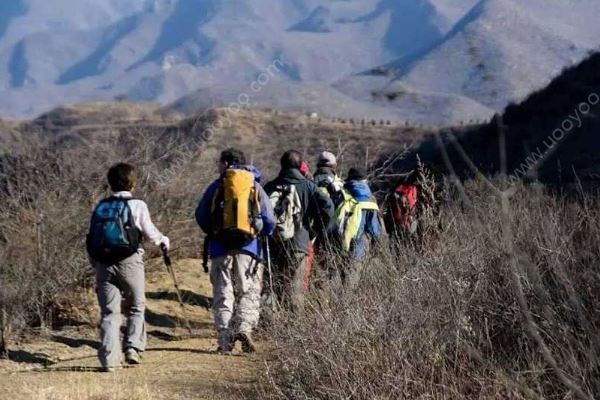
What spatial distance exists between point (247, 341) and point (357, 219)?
190cm

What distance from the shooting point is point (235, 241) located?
8.38 m

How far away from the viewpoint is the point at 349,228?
31.3 ft

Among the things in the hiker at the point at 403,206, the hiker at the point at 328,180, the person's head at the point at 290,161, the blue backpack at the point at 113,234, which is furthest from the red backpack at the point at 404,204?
the blue backpack at the point at 113,234

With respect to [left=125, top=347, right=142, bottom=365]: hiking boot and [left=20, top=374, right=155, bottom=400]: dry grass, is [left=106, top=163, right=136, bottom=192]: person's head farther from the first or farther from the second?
[left=20, top=374, right=155, bottom=400]: dry grass

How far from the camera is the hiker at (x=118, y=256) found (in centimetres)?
791

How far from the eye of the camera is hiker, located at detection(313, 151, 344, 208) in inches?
381

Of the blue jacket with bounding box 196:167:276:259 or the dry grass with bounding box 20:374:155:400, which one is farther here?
the blue jacket with bounding box 196:167:276:259

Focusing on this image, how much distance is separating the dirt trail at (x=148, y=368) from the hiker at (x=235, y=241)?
10.2 inches

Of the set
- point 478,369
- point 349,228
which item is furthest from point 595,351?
point 349,228

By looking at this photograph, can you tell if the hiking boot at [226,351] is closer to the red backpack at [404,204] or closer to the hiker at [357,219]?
the hiker at [357,219]

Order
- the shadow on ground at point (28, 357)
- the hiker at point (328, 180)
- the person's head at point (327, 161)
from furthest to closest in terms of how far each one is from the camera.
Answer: the person's head at point (327, 161) → the hiker at point (328, 180) → the shadow on ground at point (28, 357)

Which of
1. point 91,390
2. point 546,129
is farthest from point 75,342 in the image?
point 546,129

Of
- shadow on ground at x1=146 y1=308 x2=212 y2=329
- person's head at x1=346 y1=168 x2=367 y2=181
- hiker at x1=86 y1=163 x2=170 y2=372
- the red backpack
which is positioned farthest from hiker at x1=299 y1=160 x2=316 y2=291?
shadow on ground at x1=146 y1=308 x2=212 y2=329

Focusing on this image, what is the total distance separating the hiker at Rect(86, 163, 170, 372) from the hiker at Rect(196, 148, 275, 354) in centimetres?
49
